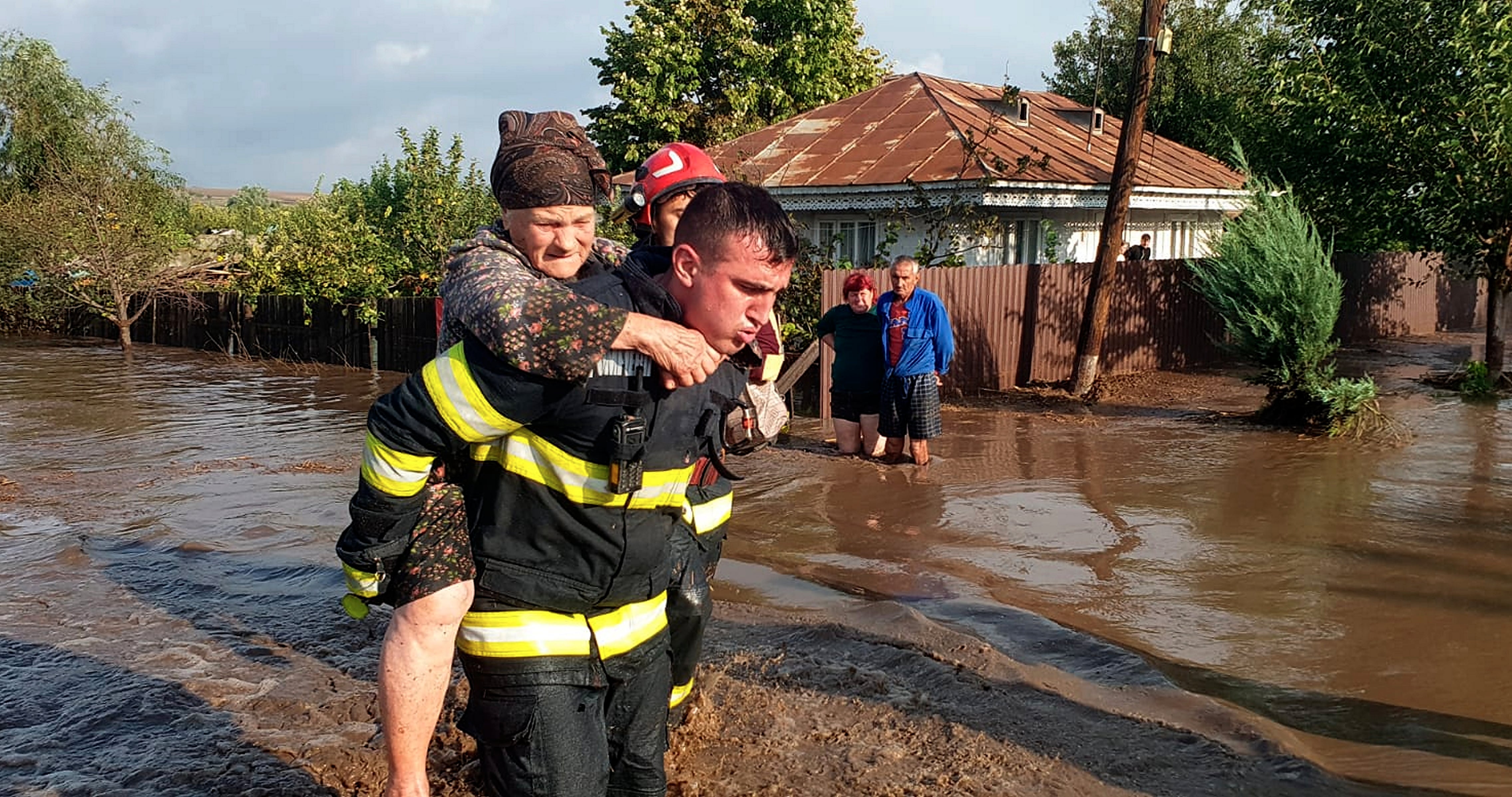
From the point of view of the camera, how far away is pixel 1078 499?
9086mm

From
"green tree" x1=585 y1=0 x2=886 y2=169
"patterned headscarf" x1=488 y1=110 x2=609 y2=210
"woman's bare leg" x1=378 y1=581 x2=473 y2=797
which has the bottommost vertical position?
"woman's bare leg" x1=378 y1=581 x2=473 y2=797

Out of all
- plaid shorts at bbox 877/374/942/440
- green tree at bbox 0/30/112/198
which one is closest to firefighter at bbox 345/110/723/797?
plaid shorts at bbox 877/374/942/440

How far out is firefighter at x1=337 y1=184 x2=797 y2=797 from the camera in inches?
97.3

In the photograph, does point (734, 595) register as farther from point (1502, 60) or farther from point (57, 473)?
point (1502, 60)

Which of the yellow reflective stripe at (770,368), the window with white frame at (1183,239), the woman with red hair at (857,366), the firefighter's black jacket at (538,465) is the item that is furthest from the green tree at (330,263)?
the firefighter's black jacket at (538,465)

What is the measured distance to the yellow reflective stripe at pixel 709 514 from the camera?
380 cm

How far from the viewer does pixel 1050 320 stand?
15547 mm

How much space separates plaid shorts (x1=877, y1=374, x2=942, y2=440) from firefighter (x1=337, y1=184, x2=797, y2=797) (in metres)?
7.30

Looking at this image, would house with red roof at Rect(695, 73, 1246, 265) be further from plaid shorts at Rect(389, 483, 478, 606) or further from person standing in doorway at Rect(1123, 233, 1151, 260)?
plaid shorts at Rect(389, 483, 478, 606)

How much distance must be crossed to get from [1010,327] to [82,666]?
1173 cm

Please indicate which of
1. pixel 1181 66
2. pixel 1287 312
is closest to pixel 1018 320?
pixel 1287 312

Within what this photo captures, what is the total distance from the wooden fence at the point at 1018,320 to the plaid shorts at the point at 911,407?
8.03ft

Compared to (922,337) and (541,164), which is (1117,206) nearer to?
(922,337)

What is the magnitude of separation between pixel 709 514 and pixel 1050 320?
484 inches
